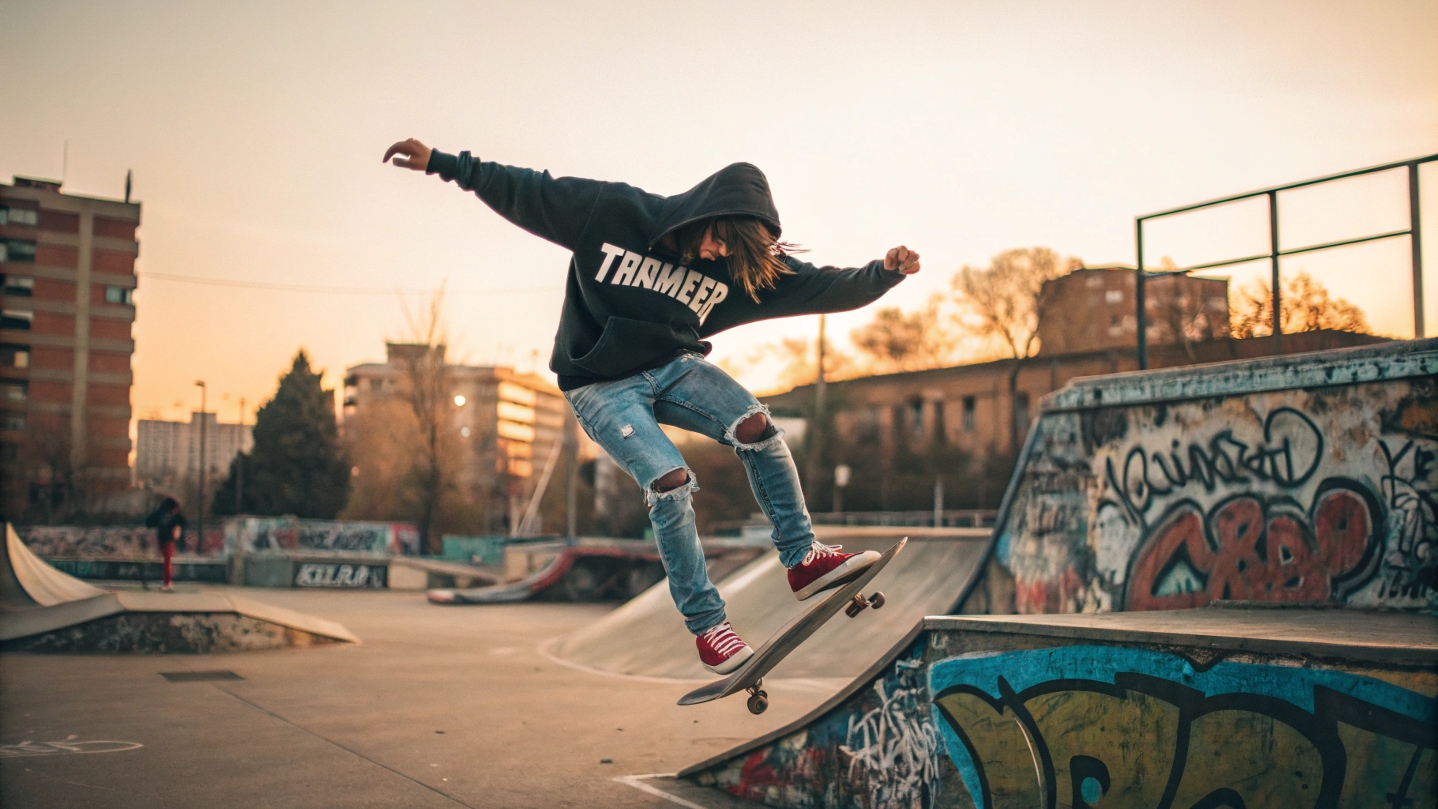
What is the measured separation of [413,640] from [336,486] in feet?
205

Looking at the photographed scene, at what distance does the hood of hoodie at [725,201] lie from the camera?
4.04 metres

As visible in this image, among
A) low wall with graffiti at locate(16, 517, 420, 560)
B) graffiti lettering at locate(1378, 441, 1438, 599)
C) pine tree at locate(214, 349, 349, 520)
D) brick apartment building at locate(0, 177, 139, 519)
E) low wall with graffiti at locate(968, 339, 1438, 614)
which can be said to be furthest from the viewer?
pine tree at locate(214, 349, 349, 520)

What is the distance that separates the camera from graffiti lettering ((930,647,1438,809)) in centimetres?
387

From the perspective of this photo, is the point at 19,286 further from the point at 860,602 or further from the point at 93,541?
the point at 860,602

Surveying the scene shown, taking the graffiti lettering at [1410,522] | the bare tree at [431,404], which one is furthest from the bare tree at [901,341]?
the graffiti lettering at [1410,522]

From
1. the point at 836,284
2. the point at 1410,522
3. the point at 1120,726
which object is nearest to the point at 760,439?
the point at 836,284

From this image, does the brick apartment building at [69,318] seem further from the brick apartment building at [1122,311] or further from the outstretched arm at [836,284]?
the outstretched arm at [836,284]

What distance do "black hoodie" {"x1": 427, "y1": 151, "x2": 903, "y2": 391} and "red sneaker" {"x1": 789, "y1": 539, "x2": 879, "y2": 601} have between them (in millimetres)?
1033

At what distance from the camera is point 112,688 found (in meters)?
11.1

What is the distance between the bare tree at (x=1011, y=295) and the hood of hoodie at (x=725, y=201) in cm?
3407

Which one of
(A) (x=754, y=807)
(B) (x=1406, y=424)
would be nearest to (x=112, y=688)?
(A) (x=754, y=807)

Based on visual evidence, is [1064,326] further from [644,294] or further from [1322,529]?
[644,294]

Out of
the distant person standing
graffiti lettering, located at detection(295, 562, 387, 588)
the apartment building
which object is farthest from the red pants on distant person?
the apartment building

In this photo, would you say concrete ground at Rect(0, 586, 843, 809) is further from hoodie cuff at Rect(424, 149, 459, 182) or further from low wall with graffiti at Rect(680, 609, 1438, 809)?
hoodie cuff at Rect(424, 149, 459, 182)
